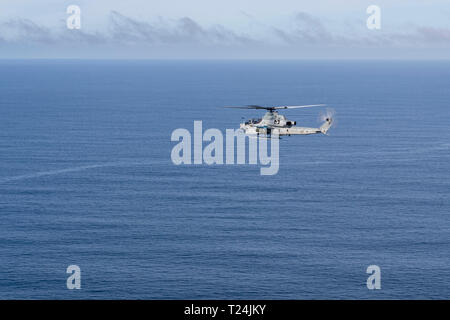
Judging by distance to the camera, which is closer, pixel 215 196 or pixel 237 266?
pixel 237 266

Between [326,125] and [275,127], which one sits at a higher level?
[326,125]

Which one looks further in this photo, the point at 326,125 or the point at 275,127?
the point at 326,125

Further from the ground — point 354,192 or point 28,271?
point 354,192

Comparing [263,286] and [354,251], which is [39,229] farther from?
A: [354,251]

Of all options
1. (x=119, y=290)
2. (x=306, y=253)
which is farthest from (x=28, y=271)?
(x=306, y=253)

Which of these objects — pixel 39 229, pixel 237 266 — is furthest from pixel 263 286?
pixel 39 229

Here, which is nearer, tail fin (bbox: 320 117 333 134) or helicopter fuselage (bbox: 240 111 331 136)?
helicopter fuselage (bbox: 240 111 331 136)

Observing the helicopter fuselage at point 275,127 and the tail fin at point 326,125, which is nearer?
the helicopter fuselage at point 275,127
